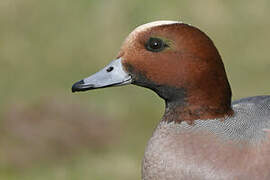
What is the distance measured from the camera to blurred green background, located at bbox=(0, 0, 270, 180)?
13.3 ft

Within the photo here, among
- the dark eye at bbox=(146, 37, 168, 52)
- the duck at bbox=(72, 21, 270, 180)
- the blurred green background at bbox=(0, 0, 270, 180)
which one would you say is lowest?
the blurred green background at bbox=(0, 0, 270, 180)

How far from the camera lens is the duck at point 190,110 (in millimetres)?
2320

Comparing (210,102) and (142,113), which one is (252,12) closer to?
(142,113)

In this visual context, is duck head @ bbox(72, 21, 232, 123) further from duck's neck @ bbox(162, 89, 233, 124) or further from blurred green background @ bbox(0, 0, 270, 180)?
blurred green background @ bbox(0, 0, 270, 180)

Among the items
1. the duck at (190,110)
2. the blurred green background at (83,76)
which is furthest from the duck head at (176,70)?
the blurred green background at (83,76)

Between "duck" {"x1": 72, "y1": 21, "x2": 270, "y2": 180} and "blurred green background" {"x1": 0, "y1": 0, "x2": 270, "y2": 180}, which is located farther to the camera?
"blurred green background" {"x1": 0, "y1": 0, "x2": 270, "y2": 180}

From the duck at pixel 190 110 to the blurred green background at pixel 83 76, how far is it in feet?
4.89

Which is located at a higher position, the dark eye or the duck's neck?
the dark eye

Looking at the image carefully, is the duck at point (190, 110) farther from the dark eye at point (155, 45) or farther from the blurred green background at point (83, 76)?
the blurred green background at point (83, 76)

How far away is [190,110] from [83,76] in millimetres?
2344

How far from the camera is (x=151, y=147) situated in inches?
96.6

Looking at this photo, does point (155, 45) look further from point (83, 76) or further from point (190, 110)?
point (83, 76)

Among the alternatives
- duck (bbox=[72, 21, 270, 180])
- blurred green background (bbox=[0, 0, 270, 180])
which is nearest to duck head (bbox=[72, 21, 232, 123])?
duck (bbox=[72, 21, 270, 180])

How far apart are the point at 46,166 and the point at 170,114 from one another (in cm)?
169
